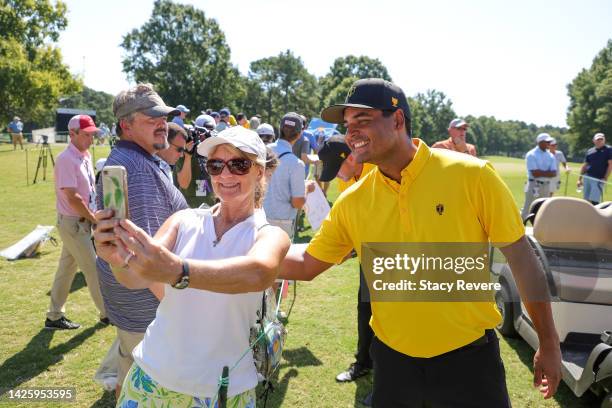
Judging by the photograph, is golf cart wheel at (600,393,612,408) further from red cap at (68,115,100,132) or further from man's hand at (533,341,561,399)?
red cap at (68,115,100,132)

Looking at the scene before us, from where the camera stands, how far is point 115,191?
4.89ft

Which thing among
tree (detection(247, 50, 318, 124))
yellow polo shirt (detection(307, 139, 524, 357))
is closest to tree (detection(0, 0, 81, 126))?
yellow polo shirt (detection(307, 139, 524, 357))

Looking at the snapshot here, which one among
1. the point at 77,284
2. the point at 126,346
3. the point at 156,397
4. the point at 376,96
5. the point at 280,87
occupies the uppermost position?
the point at 280,87

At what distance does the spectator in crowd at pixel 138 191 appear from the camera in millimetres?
2811

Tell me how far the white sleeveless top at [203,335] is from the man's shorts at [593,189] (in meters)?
12.1

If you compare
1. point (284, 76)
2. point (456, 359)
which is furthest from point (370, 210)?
point (284, 76)

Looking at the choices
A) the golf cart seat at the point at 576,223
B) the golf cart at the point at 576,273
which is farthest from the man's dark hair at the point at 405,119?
the golf cart seat at the point at 576,223

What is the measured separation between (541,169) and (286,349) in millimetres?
8625

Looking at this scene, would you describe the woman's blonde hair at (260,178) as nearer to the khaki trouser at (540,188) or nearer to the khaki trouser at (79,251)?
the khaki trouser at (79,251)

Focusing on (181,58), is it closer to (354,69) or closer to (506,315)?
(354,69)

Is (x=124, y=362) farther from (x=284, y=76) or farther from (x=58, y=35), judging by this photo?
(x=284, y=76)

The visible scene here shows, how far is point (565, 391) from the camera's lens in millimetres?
4074

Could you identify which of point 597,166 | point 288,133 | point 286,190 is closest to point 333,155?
point 286,190

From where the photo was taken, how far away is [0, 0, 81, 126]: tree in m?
31.7
